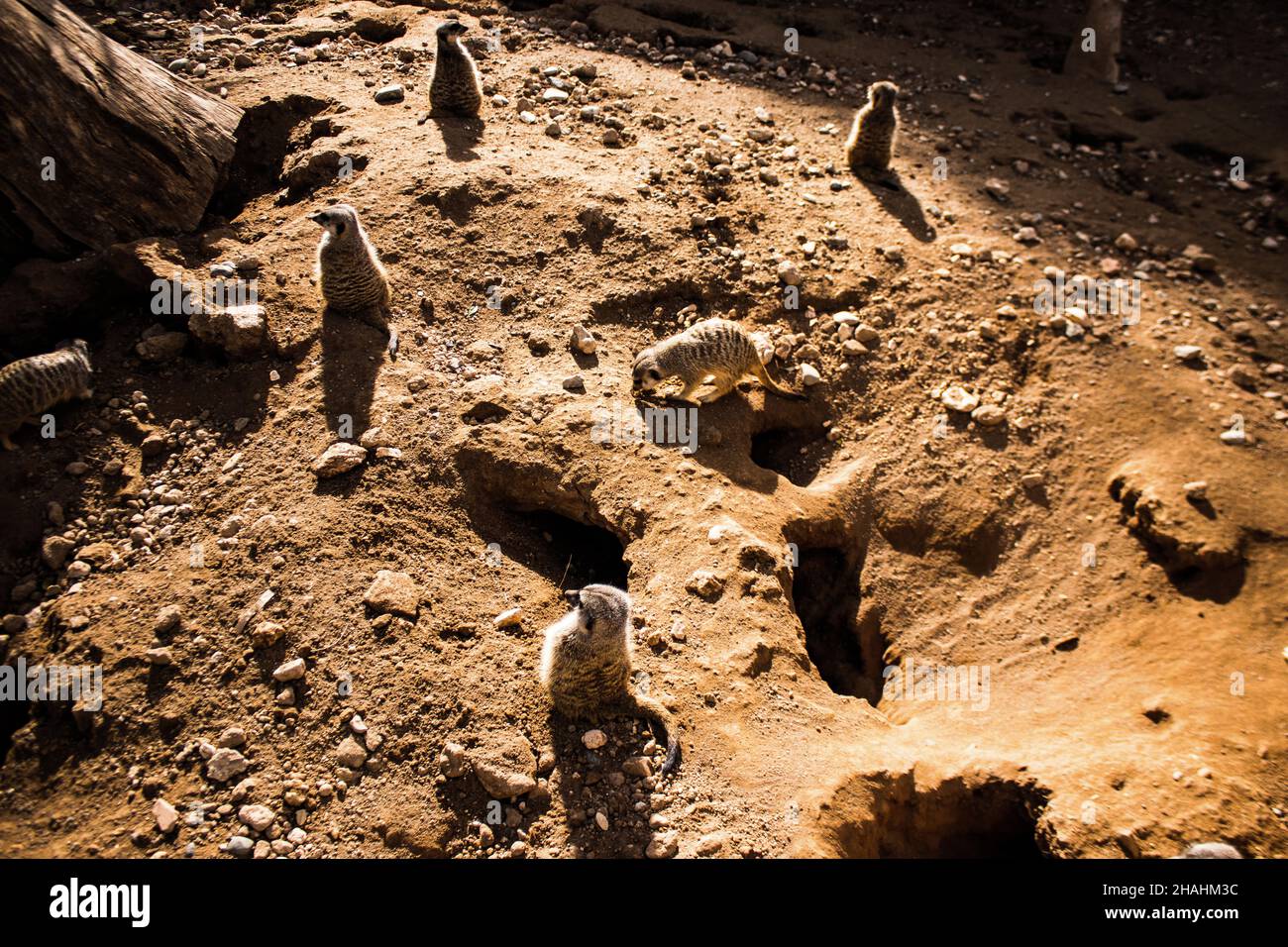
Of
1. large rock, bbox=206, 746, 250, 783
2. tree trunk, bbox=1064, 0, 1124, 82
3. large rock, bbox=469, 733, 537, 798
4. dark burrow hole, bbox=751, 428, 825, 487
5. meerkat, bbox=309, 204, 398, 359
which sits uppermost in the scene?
tree trunk, bbox=1064, 0, 1124, 82

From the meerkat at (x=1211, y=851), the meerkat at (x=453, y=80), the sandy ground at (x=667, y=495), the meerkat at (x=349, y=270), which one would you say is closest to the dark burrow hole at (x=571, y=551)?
the sandy ground at (x=667, y=495)

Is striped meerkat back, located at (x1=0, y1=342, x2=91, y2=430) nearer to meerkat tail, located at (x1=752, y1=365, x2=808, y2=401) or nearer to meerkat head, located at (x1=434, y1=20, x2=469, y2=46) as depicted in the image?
meerkat head, located at (x1=434, y1=20, x2=469, y2=46)

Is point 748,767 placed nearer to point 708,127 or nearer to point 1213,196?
point 708,127

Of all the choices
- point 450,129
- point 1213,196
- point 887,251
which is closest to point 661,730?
point 887,251

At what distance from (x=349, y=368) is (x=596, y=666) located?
1.94 meters

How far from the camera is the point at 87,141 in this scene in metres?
3.94

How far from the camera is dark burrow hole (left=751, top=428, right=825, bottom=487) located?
4.23 metres

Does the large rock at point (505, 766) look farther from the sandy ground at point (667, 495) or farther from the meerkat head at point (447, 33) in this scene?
the meerkat head at point (447, 33)

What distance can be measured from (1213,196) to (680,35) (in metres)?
3.95

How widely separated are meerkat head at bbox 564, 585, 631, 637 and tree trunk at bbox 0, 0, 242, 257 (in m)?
3.07

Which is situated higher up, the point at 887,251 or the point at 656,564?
the point at 887,251

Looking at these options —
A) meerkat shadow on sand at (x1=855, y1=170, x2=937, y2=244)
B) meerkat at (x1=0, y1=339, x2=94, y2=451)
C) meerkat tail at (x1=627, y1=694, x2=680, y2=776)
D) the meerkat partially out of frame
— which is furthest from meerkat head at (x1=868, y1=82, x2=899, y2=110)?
meerkat at (x1=0, y1=339, x2=94, y2=451)

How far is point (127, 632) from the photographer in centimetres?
300

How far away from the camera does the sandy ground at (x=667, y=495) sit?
9.16ft
